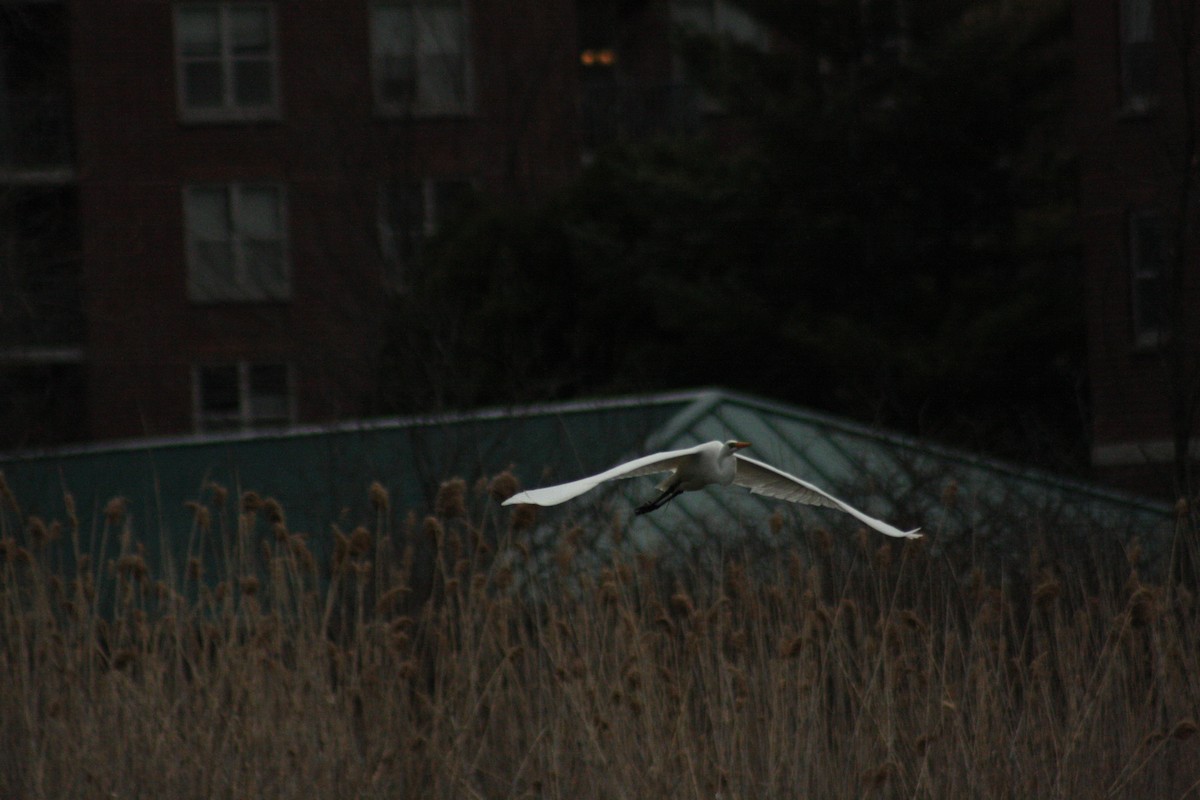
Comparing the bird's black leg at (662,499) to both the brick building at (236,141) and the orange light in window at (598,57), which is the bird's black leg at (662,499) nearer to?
the brick building at (236,141)

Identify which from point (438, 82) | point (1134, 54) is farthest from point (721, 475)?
point (438, 82)

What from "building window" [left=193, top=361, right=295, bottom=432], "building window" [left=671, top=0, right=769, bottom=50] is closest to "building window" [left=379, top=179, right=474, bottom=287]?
"building window" [left=193, top=361, right=295, bottom=432]

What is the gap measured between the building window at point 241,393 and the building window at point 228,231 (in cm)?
115

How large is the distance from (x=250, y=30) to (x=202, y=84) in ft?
3.75

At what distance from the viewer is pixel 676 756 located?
577 cm

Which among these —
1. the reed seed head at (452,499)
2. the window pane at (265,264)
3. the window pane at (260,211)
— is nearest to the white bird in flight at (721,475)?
the reed seed head at (452,499)

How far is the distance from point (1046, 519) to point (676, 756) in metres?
3.36

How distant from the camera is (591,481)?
493cm

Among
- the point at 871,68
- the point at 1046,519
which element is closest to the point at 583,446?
the point at 1046,519

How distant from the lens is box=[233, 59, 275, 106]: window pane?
27.1 m

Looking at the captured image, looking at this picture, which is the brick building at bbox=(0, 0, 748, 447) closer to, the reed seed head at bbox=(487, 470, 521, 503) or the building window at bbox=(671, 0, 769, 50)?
the building window at bbox=(671, 0, 769, 50)

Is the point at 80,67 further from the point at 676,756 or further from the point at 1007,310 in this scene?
the point at 676,756

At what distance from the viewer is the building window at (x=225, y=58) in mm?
27047

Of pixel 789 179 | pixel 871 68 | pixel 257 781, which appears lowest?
pixel 257 781
